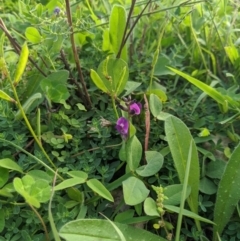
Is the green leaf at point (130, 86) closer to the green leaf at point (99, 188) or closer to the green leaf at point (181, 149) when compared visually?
the green leaf at point (181, 149)

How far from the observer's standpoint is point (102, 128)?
1189mm

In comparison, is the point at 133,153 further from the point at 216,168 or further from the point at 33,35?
the point at 33,35

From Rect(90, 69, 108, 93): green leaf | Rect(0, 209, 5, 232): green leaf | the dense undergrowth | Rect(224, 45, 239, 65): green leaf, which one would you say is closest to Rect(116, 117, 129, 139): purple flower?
the dense undergrowth

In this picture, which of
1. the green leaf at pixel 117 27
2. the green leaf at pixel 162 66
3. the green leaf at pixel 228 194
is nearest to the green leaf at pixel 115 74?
the green leaf at pixel 117 27

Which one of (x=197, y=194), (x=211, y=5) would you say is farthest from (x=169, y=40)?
(x=197, y=194)

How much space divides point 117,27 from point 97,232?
0.57 meters

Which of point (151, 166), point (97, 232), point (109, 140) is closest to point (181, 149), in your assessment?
point (151, 166)

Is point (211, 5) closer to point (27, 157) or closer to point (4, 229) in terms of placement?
point (27, 157)

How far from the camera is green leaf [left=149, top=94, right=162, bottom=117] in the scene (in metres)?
1.18

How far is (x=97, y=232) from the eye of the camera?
3.12ft

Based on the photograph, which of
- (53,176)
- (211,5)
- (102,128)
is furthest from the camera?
(211,5)

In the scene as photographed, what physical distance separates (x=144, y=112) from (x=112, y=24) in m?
0.25

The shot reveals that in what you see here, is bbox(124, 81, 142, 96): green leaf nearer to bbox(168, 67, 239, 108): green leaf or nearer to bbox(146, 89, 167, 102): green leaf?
bbox(146, 89, 167, 102): green leaf

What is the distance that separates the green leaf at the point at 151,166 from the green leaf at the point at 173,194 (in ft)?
0.17
